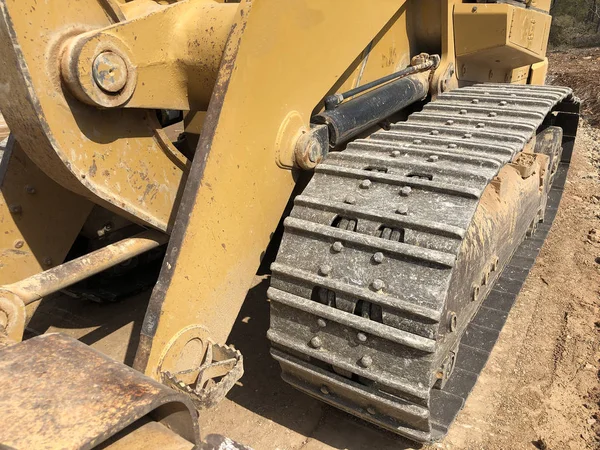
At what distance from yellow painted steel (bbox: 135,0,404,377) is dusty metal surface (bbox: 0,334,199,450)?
596mm

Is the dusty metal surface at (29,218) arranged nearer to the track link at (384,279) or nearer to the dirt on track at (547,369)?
the track link at (384,279)

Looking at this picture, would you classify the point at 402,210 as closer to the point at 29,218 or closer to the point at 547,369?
the point at 547,369

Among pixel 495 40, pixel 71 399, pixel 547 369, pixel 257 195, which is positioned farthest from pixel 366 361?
pixel 495 40

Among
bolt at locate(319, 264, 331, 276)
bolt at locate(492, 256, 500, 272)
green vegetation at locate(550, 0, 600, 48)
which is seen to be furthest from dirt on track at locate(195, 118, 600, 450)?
green vegetation at locate(550, 0, 600, 48)

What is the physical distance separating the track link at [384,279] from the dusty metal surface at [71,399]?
0.81m

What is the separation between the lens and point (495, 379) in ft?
9.25

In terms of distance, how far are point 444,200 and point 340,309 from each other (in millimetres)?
558

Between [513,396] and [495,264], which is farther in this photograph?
[513,396]

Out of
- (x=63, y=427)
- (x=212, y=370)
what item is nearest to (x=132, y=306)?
(x=212, y=370)

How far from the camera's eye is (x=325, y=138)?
7.40 ft

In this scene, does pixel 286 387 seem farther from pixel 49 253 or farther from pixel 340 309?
pixel 49 253

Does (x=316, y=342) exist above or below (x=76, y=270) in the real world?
below

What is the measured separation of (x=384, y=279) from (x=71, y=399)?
3.51 feet

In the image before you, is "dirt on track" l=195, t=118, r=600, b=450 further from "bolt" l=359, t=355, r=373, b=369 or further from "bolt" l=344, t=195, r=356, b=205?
"bolt" l=344, t=195, r=356, b=205
